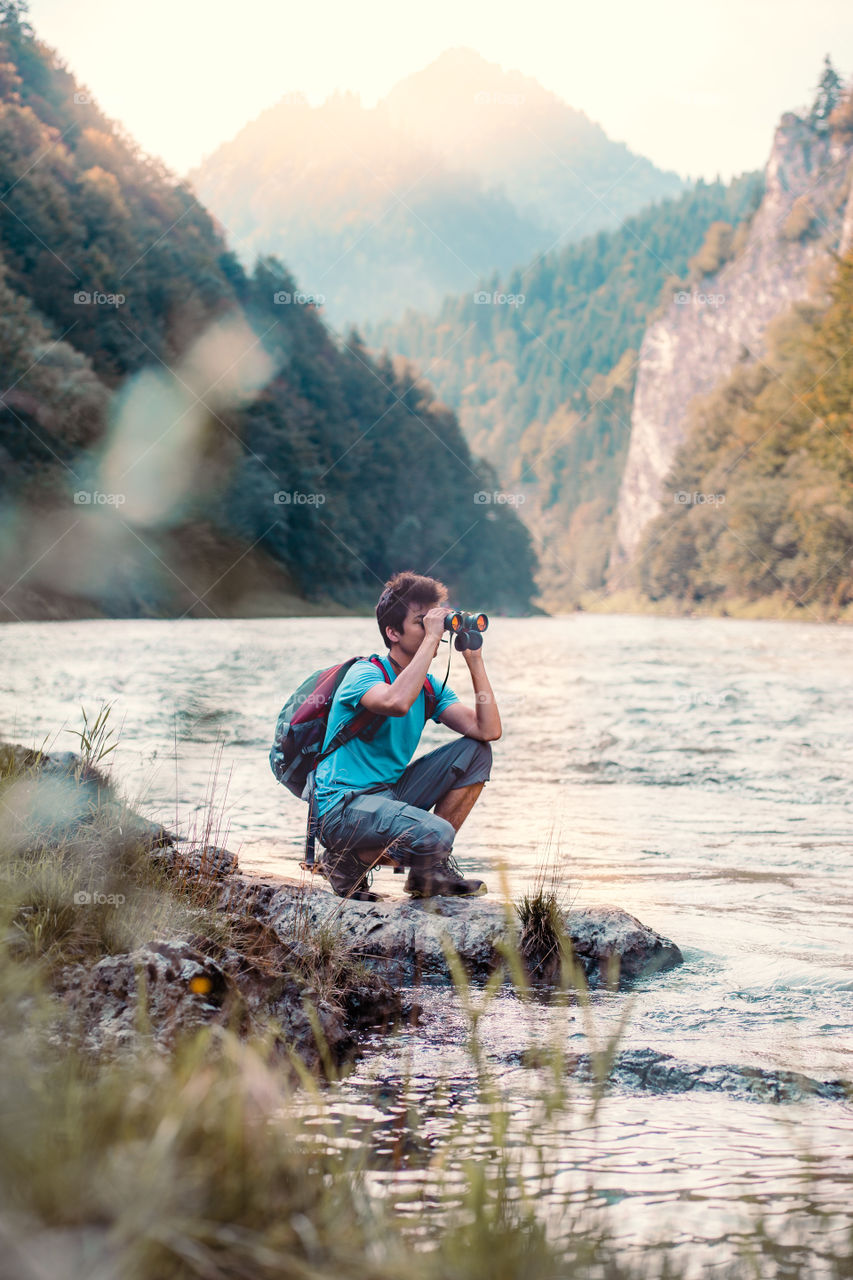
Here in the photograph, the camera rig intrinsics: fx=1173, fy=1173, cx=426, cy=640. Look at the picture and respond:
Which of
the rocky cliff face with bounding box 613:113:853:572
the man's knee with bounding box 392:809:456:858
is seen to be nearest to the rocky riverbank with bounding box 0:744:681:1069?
the man's knee with bounding box 392:809:456:858

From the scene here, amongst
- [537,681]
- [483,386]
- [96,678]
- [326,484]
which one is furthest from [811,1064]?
[483,386]

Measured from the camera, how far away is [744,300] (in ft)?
301

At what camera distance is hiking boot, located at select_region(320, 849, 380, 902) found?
5.14 meters

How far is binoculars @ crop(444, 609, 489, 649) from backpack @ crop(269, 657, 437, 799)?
0.84 feet

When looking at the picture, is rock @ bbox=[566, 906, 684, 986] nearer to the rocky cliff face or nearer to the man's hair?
the man's hair

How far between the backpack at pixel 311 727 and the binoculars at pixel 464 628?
0.84 feet

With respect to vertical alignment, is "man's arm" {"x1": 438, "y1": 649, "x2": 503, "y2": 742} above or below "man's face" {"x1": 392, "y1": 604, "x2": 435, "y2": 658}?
below

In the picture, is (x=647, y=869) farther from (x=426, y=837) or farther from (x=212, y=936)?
(x=212, y=936)

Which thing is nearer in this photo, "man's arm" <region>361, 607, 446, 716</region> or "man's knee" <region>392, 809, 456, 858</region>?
"man's arm" <region>361, 607, 446, 716</region>

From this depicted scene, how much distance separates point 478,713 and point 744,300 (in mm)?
93864

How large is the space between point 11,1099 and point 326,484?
181 ft

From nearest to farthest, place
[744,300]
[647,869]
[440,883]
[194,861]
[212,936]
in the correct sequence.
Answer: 1. [212,936]
2. [194,861]
3. [440,883]
4. [647,869]
5. [744,300]

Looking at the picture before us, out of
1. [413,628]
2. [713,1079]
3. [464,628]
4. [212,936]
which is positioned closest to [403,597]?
[413,628]

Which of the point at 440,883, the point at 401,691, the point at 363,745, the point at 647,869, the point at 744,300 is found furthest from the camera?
the point at 744,300
